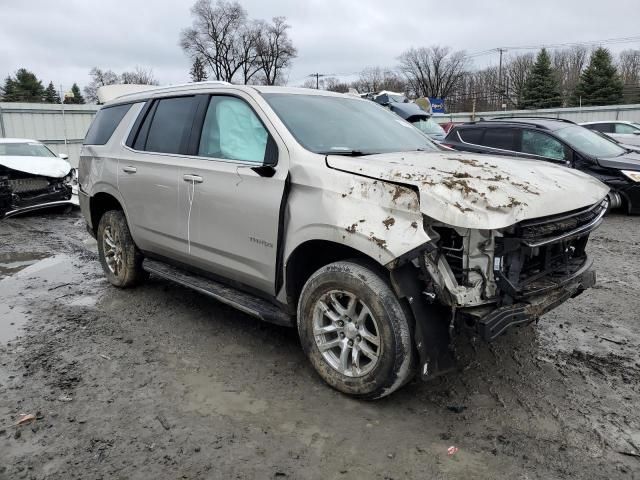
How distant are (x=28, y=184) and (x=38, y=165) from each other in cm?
56

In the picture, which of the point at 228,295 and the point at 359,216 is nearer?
the point at 359,216

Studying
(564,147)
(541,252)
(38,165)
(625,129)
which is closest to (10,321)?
(541,252)

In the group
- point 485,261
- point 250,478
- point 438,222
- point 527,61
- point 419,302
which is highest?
point 527,61

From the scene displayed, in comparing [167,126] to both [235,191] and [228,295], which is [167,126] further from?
[228,295]

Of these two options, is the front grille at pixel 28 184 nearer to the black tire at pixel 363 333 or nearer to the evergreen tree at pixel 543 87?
the black tire at pixel 363 333

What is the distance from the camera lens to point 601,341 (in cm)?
397

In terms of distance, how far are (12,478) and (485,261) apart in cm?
259

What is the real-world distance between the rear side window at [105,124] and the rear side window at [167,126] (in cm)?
55

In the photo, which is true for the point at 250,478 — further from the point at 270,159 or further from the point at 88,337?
the point at 88,337

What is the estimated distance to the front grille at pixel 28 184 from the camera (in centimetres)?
997

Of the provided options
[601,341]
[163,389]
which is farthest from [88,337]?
[601,341]

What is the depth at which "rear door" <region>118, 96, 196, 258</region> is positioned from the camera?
428cm

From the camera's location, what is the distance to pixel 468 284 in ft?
8.95

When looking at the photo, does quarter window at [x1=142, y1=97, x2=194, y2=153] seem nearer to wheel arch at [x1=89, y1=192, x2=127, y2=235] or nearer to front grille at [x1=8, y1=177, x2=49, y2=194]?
wheel arch at [x1=89, y1=192, x2=127, y2=235]
